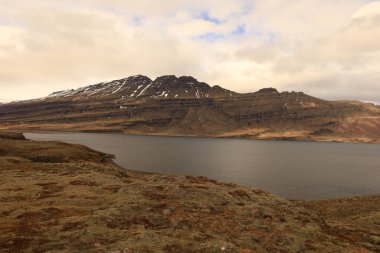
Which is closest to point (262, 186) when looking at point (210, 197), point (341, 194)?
point (341, 194)

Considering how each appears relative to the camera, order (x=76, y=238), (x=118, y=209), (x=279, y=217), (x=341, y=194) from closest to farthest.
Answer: (x=76, y=238), (x=118, y=209), (x=279, y=217), (x=341, y=194)

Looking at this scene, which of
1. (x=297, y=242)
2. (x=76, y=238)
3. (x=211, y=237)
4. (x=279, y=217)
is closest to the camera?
(x=76, y=238)

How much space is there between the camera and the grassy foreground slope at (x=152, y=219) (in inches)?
734

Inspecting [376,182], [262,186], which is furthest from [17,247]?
[376,182]

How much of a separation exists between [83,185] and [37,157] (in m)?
44.6

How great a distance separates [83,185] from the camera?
3123 centimetres

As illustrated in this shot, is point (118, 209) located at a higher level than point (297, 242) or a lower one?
higher

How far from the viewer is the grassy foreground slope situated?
18.7 meters

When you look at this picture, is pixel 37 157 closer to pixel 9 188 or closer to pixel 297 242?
pixel 9 188

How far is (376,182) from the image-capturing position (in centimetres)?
10850

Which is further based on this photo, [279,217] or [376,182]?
[376,182]

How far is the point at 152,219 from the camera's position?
23.0 metres

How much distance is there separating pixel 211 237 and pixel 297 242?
5748 mm

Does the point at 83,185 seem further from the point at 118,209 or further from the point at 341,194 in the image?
the point at 341,194
